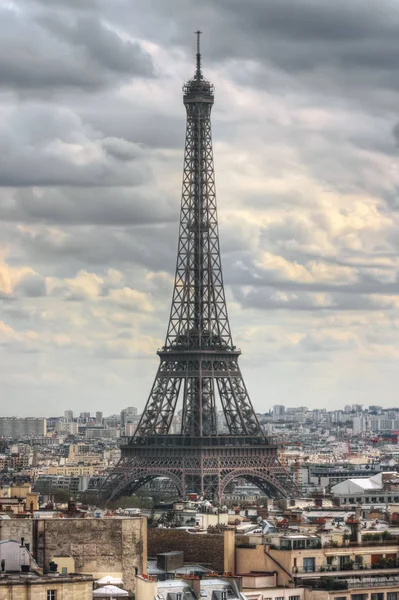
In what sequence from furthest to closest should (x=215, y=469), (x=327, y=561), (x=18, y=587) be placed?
(x=215, y=469) < (x=327, y=561) < (x=18, y=587)

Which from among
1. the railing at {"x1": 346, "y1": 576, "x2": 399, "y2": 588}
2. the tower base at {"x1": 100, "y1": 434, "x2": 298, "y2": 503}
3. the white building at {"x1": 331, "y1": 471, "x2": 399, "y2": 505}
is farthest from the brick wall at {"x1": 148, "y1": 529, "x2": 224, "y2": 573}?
the tower base at {"x1": 100, "y1": 434, "x2": 298, "y2": 503}

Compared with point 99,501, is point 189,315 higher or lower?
higher

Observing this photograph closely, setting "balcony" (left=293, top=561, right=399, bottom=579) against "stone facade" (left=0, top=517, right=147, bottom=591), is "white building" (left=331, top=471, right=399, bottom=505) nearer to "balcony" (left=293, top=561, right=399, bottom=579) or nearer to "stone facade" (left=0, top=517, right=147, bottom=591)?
"balcony" (left=293, top=561, right=399, bottom=579)

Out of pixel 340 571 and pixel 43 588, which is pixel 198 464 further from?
pixel 43 588

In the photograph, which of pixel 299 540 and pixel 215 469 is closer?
pixel 299 540

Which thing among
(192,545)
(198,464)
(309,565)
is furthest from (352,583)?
(198,464)

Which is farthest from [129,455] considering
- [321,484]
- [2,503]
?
[2,503]

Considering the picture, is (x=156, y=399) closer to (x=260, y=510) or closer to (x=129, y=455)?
(x=129, y=455)

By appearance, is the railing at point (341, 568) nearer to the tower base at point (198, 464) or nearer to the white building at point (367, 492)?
the white building at point (367, 492)
